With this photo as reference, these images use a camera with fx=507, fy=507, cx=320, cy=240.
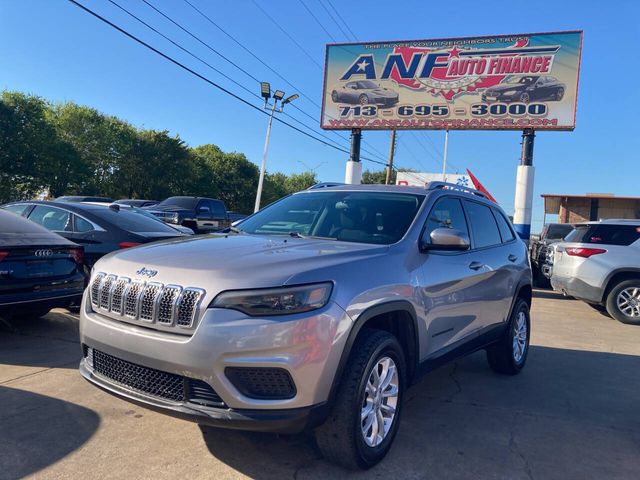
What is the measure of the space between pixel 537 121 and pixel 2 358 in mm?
14688

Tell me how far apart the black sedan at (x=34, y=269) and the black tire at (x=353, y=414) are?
394 cm

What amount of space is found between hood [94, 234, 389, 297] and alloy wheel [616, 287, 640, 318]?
7.18 meters

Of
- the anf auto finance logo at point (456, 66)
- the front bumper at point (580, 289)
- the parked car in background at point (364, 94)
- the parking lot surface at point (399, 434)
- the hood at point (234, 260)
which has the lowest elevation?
the parking lot surface at point (399, 434)

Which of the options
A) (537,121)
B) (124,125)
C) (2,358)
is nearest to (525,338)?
(2,358)

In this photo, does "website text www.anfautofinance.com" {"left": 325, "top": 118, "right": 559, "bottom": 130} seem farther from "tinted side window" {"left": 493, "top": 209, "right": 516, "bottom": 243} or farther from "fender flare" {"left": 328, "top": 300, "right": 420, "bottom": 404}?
"fender flare" {"left": 328, "top": 300, "right": 420, "bottom": 404}

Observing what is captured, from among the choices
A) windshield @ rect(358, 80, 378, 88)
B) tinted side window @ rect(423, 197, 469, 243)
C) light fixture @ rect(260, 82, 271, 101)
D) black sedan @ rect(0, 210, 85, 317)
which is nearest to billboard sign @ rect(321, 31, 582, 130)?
windshield @ rect(358, 80, 378, 88)

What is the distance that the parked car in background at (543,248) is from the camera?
1276 cm

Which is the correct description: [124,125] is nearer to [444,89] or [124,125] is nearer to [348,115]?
[348,115]

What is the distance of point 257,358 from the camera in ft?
8.35

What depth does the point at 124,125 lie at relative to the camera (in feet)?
142

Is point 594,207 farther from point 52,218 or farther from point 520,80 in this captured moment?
point 52,218

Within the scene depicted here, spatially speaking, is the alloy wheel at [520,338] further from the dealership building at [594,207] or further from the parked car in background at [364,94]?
the dealership building at [594,207]

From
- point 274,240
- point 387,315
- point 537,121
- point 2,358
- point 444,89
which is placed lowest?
point 2,358

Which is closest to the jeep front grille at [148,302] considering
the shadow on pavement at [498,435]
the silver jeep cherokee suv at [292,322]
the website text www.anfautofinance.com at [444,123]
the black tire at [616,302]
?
the silver jeep cherokee suv at [292,322]
